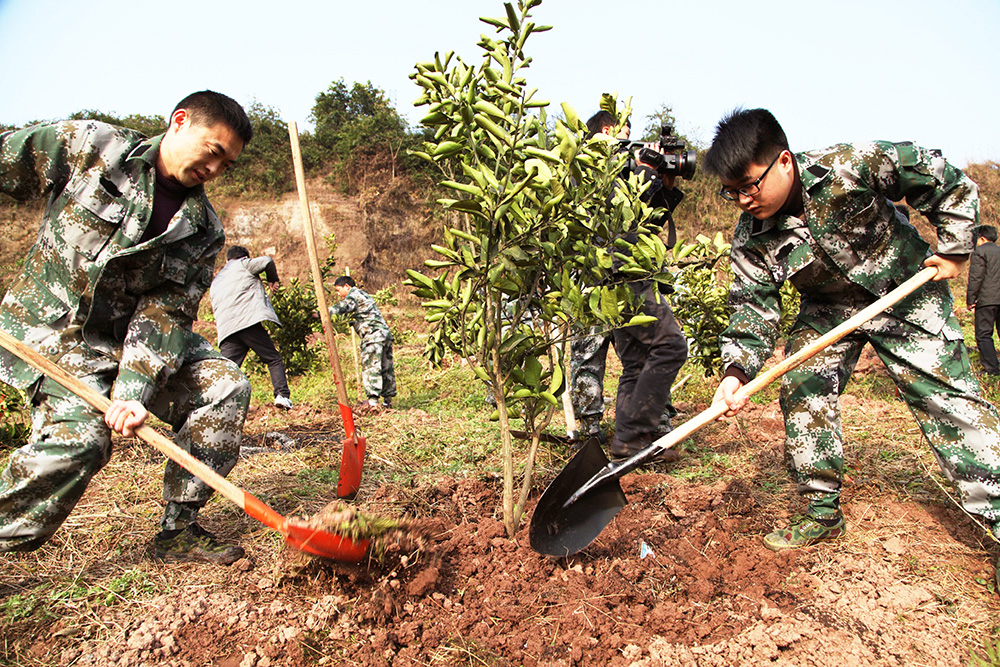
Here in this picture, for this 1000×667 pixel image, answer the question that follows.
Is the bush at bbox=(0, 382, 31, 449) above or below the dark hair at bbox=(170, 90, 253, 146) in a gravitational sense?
below

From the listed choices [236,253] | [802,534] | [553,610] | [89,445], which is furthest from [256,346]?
[802,534]

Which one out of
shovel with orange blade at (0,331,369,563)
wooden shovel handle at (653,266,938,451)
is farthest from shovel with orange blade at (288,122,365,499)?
wooden shovel handle at (653,266,938,451)

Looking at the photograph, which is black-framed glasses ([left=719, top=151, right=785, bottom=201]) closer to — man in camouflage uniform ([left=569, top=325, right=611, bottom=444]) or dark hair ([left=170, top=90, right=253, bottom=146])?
man in camouflage uniform ([left=569, top=325, right=611, bottom=444])

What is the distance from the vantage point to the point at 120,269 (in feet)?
7.35

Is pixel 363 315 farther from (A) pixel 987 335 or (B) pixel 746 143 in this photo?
(A) pixel 987 335

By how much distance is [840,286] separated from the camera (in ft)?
8.43

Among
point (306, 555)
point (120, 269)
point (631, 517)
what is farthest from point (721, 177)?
point (120, 269)

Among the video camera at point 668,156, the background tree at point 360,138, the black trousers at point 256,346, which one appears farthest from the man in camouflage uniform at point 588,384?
the background tree at point 360,138

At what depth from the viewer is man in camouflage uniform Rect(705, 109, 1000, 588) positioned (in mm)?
2289

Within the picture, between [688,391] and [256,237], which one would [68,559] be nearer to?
[688,391]

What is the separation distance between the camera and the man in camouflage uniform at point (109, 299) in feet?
6.73

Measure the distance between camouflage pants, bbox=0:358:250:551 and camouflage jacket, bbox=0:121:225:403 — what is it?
128mm

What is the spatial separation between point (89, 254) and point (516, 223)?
1594mm

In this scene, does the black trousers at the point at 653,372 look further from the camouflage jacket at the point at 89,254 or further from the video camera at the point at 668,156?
the camouflage jacket at the point at 89,254
